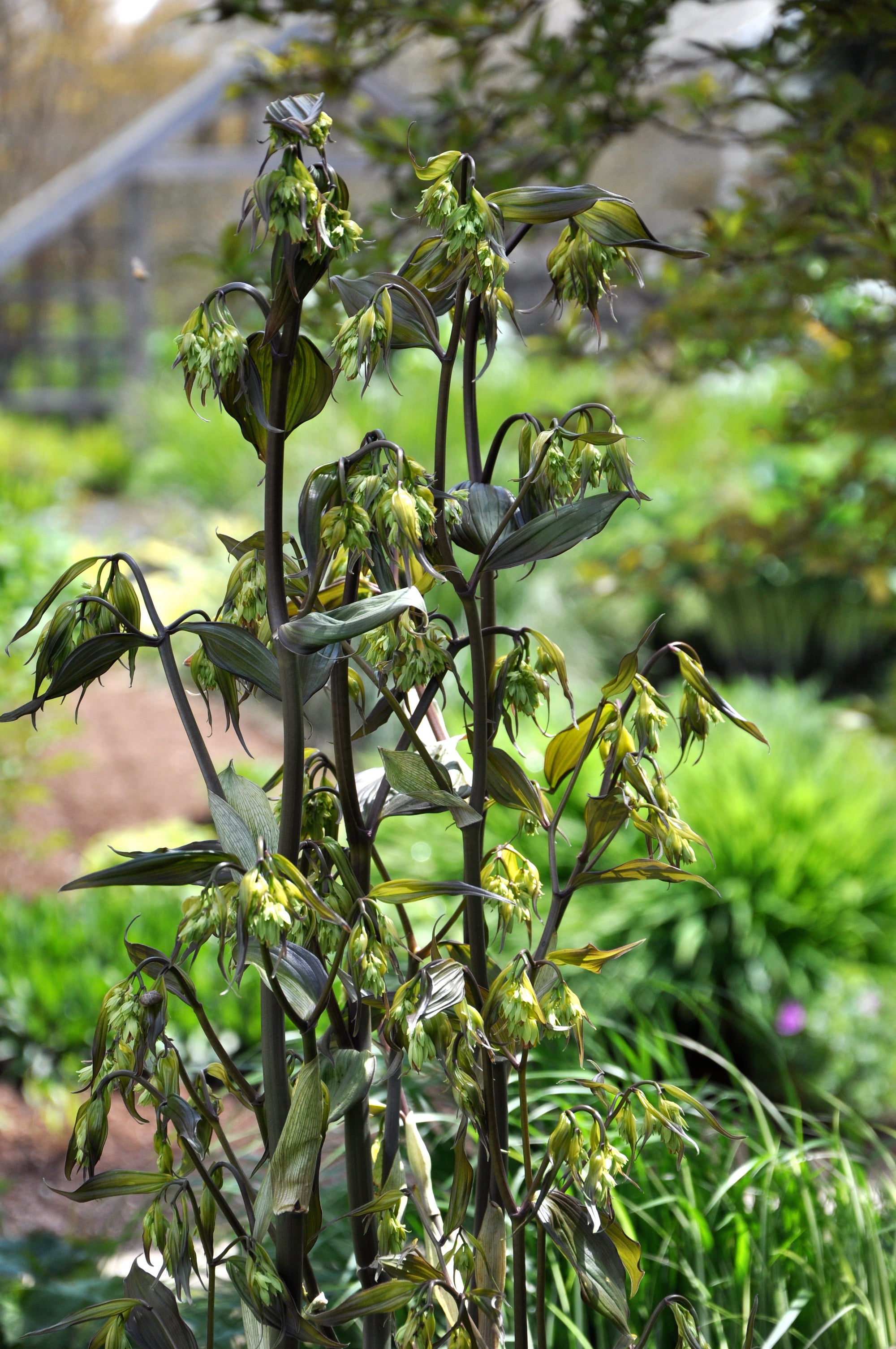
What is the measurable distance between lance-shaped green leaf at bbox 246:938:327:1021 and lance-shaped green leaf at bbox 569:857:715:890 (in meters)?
0.19

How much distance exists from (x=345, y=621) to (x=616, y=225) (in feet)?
1.01

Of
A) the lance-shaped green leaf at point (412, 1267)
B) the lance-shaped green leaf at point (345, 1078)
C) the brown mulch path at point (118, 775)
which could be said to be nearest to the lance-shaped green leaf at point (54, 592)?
the lance-shaped green leaf at point (345, 1078)

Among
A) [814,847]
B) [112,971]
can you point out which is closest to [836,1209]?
[814,847]

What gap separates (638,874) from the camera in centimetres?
77

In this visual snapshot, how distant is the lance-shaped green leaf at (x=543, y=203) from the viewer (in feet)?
2.19

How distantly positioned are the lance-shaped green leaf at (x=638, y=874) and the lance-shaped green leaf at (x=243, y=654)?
26 cm

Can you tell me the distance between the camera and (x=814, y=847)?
261 cm

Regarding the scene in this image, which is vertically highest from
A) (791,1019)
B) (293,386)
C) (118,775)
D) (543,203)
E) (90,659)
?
(543,203)

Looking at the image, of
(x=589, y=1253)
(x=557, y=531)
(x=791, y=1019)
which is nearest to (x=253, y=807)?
(x=557, y=531)

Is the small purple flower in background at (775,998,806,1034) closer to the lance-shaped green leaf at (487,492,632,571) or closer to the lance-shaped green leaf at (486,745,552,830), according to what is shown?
the lance-shaped green leaf at (486,745,552,830)

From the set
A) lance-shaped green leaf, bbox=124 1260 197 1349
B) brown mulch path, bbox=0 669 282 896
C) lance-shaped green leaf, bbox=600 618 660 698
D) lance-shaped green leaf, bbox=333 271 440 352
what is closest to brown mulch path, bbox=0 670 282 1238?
brown mulch path, bbox=0 669 282 896

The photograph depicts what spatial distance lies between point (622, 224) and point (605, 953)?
1.63 ft

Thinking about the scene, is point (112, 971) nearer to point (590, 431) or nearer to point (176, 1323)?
point (176, 1323)

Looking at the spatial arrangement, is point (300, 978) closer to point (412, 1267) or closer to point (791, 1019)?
point (412, 1267)
